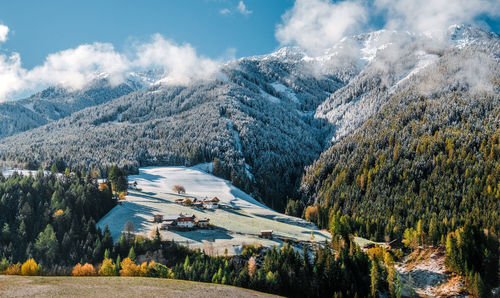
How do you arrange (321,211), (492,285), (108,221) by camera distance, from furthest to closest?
(321,211)
(108,221)
(492,285)

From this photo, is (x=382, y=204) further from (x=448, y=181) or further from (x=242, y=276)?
(x=242, y=276)

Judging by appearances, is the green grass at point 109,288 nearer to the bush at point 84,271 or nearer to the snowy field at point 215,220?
the bush at point 84,271

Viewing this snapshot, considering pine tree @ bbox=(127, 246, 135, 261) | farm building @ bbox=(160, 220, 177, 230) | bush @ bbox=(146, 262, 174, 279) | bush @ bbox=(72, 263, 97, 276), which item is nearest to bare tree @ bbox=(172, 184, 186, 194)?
farm building @ bbox=(160, 220, 177, 230)

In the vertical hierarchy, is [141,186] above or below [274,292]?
above

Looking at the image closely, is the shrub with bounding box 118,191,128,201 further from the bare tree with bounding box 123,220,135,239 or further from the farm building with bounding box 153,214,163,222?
the bare tree with bounding box 123,220,135,239

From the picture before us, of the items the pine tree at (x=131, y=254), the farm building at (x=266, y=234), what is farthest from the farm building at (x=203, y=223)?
the pine tree at (x=131, y=254)

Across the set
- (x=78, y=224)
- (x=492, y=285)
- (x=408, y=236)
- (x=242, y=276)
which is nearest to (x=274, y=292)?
(x=242, y=276)
